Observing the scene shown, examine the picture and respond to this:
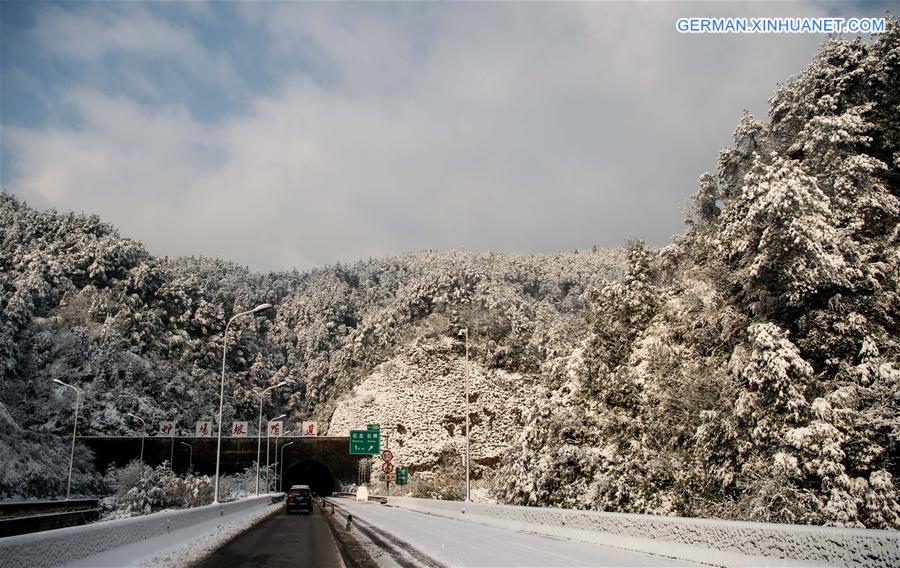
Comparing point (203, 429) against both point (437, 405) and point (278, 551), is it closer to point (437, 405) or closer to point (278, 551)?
point (437, 405)

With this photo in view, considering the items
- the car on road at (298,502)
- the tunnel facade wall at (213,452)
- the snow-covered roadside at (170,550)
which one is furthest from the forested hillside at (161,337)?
the snow-covered roadside at (170,550)

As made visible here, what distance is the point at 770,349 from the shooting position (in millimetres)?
23125

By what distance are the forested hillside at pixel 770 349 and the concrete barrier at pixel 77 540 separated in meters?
19.4

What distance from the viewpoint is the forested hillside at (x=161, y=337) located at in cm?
9125

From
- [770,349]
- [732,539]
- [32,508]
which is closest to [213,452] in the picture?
[32,508]

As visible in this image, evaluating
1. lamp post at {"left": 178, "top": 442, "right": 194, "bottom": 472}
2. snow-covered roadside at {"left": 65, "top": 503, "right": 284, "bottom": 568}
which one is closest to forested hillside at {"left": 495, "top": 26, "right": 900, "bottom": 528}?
snow-covered roadside at {"left": 65, "top": 503, "right": 284, "bottom": 568}

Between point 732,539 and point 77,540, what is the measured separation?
1234 cm

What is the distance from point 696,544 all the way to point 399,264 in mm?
171564

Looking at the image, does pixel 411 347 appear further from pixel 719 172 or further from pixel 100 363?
pixel 719 172

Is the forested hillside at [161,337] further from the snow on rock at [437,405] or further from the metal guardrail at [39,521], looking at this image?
the metal guardrail at [39,521]

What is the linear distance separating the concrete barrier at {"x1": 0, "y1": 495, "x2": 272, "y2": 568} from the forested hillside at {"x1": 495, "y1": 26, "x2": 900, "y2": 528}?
19355mm

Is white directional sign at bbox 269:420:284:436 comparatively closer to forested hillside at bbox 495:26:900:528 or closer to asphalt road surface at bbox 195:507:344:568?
forested hillside at bbox 495:26:900:528

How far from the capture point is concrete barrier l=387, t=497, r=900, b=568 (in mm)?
9188

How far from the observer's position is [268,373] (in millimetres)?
134625
